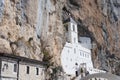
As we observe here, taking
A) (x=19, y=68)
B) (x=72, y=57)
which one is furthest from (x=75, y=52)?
(x=19, y=68)

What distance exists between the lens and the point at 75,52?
67.6 m

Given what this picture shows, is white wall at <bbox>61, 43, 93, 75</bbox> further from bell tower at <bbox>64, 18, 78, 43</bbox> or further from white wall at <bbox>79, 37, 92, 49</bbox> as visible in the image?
bell tower at <bbox>64, 18, 78, 43</bbox>

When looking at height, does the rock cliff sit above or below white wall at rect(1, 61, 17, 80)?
above

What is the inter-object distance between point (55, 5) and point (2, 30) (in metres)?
18.3

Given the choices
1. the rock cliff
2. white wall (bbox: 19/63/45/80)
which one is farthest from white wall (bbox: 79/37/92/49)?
white wall (bbox: 19/63/45/80)

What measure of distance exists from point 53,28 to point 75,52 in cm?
1490

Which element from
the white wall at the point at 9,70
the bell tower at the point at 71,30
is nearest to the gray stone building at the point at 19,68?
the white wall at the point at 9,70

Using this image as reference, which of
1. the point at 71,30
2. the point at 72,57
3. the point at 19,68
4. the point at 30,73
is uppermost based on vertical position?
the point at 71,30

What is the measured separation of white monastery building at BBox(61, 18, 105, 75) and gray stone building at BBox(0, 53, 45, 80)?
19.3 meters

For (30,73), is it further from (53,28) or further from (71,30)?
→ (71,30)

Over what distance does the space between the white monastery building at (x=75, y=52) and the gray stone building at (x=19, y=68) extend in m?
19.3

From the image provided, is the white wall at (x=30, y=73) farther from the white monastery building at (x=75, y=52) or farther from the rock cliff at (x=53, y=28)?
the white monastery building at (x=75, y=52)

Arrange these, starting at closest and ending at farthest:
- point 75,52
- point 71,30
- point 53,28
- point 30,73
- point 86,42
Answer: point 30,73, point 53,28, point 75,52, point 71,30, point 86,42

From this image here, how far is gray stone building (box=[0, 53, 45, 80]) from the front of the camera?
120ft
